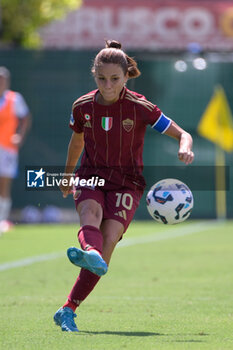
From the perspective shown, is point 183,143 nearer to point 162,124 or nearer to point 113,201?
point 162,124

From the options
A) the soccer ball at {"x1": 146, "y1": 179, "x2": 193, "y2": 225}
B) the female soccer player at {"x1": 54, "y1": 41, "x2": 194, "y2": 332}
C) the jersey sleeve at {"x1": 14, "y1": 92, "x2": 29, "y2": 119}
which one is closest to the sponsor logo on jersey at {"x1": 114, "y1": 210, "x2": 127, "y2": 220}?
the female soccer player at {"x1": 54, "y1": 41, "x2": 194, "y2": 332}

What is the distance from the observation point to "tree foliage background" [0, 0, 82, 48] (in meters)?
23.0

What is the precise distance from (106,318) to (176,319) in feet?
1.76

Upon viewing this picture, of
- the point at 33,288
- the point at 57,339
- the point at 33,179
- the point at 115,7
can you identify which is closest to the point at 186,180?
the point at 33,288

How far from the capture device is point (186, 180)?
58.7 ft

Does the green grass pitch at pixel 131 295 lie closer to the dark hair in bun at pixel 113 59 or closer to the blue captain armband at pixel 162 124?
the blue captain armband at pixel 162 124

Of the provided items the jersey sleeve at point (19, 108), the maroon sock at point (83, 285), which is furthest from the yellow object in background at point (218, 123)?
the maroon sock at point (83, 285)

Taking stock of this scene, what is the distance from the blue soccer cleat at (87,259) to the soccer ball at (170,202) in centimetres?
93

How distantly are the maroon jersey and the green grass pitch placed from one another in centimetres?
110

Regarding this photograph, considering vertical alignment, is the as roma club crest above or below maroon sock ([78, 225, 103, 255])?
above

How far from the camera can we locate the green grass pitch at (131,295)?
589 cm

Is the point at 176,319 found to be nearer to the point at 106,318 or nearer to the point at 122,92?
the point at 106,318

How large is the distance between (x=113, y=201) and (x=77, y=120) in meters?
0.65

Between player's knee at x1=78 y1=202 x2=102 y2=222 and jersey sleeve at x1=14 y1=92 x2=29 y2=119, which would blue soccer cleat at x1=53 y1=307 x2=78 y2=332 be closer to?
player's knee at x1=78 y1=202 x2=102 y2=222
